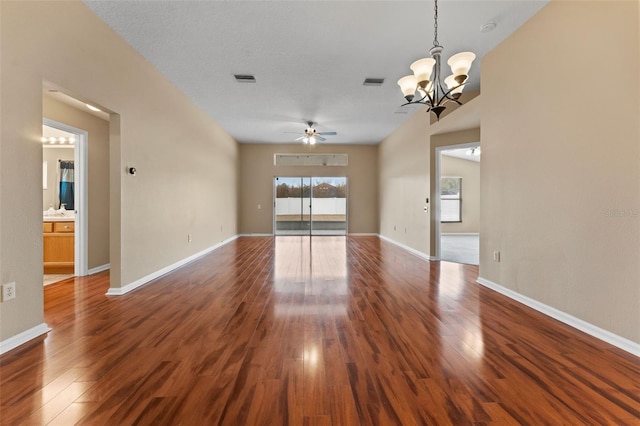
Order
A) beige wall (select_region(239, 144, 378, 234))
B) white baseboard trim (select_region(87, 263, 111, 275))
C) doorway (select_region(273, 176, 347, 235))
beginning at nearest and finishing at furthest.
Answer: white baseboard trim (select_region(87, 263, 111, 275)) < beige wall (select_region(239, 144, 378, 234)) < doorway (select_region(273, 176, 347, 235))

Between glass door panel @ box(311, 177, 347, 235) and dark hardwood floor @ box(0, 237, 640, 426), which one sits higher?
glass door panel @ box(311, 177, 347, 235)

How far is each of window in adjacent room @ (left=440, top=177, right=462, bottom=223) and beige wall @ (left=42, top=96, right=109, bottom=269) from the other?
9.43m

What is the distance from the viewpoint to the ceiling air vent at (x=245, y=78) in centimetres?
430

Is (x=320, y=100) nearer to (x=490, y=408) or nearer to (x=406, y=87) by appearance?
(x=406, y=87)

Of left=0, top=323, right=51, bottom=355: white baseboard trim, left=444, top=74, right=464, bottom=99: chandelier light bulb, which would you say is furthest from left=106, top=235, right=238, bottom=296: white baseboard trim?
left=444, top=74, right=464, bottom=99: chandelier light bulb

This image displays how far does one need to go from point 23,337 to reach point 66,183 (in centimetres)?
394

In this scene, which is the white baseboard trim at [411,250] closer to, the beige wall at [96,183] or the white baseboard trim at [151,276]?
the white baseboard trim at [151,276]

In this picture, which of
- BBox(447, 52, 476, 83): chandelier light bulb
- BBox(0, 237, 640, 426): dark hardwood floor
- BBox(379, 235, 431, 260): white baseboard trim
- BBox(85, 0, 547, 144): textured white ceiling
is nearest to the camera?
BBox(0, 237, 640, 426): dark hardwood floor

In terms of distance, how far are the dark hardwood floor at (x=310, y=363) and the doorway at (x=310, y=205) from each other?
6179mm

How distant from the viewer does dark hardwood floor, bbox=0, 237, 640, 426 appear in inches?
57.8

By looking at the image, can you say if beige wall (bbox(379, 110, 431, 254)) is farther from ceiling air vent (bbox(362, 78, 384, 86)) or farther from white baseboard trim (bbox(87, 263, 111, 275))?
white baseboard trim (bbox(87, 263, 111, 275))

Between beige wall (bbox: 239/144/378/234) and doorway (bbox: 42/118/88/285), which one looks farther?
beige wall (bbox: 239/144/378/234)

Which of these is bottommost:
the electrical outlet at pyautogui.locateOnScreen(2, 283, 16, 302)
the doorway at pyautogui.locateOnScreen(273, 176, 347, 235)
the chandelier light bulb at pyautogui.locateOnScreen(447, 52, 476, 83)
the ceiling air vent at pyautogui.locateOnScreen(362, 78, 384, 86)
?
the electrical outlet at pyautogui.locateOnScreen(2, 283, 16, 302)

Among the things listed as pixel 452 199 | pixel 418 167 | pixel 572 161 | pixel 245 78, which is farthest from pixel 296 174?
pixel 572 161
